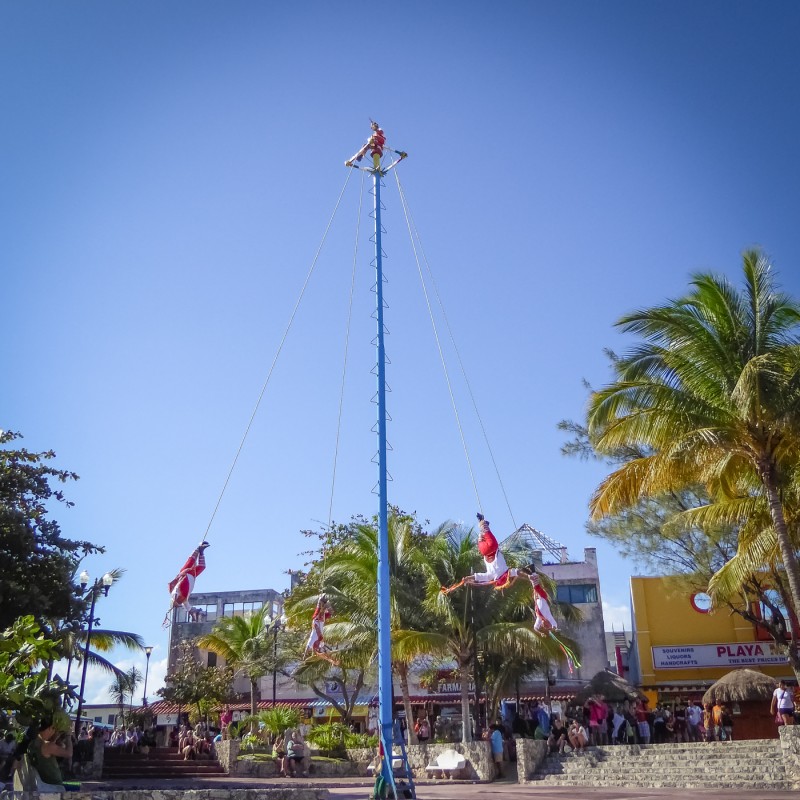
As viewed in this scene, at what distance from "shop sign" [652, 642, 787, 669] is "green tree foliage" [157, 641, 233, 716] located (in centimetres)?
2021

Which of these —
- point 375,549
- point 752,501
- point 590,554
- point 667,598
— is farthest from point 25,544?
point 590,554

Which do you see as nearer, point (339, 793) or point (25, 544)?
point (339, 793)

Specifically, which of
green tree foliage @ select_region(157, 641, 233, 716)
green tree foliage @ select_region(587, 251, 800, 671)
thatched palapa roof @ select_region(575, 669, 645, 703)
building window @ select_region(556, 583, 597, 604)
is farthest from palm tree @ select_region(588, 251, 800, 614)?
green tree foliage @ select_region(157, 641, 233, 716)

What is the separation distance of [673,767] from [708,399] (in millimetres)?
8772

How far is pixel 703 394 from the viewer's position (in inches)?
739

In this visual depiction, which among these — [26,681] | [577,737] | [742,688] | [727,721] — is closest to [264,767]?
[577,737]

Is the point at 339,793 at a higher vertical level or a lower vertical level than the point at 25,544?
lower

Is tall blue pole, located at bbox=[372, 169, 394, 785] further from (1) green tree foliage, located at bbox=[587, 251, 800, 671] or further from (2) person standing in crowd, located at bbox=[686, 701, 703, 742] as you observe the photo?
(2) person standing in crowd, located at bbox=[686, 701, 703, 742]

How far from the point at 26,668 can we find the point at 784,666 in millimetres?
31149

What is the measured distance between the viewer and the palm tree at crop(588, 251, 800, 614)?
17.6 m

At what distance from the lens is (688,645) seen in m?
32.8

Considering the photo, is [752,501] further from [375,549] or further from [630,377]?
[375,549]

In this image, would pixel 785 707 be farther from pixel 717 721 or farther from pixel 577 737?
pixel 577 737

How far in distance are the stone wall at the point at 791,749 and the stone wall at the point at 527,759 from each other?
19.7 ft
